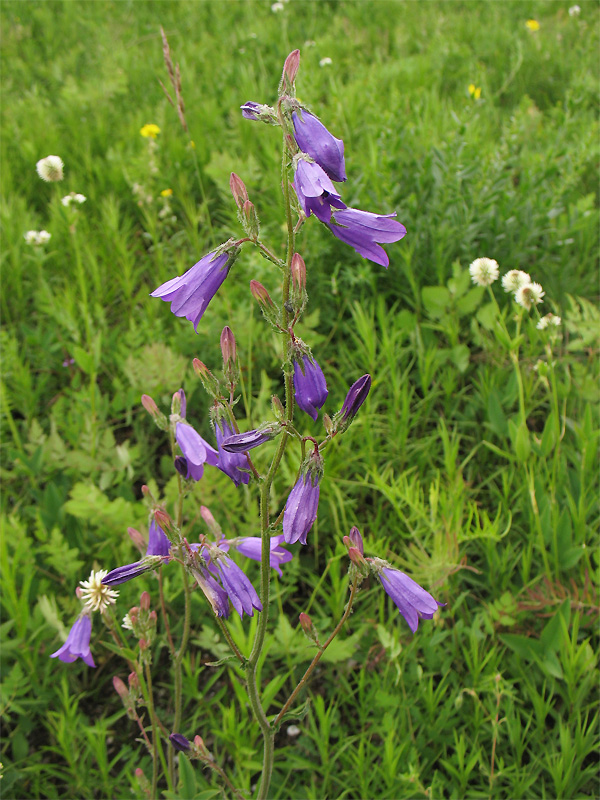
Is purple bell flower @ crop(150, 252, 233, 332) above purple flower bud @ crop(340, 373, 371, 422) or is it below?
above

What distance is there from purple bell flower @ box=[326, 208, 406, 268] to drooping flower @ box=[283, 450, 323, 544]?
0.40 metres

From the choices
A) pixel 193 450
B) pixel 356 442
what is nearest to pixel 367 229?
pixel 193 450

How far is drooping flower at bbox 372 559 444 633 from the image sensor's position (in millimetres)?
1318

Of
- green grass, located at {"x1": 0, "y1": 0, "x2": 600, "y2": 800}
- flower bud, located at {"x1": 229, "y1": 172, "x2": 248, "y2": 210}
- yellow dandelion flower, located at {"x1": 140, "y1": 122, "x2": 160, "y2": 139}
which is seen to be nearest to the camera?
flower bud, located at {"x1": 229, "y1": 172, "x2": 248, "y2": 210}

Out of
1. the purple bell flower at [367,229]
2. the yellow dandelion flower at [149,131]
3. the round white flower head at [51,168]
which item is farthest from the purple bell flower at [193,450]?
the yellow dandelion flower at [149,131]

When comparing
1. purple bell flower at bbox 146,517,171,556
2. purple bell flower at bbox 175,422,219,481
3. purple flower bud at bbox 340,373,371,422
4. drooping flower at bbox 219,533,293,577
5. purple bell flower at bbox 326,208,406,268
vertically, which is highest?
purple bell flower at bbox 326,208,406,268

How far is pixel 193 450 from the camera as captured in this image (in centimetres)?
154

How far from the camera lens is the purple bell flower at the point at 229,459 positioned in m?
1.33

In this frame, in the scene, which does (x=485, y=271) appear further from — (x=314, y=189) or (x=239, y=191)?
(x=314, y=189)

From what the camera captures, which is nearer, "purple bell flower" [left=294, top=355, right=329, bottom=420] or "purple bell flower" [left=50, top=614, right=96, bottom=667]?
"purple bell flower" [left=294, top=355, right=329, bottom=420]

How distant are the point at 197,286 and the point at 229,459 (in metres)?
0.38

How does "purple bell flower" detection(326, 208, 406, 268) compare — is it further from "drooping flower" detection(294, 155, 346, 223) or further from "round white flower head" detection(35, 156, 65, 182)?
"round white flower head" detection(35, 156, 65, 182)

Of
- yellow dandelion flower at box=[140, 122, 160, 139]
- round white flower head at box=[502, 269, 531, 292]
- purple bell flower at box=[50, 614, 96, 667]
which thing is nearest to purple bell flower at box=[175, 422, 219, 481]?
purple bell flower at box=[50, 614, 96, 667]

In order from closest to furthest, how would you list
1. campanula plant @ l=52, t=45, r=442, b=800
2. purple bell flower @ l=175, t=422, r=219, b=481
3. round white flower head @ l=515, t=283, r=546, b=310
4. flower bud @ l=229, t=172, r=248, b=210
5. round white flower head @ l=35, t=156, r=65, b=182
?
campanula plant @ l=52, t=45, r=442, b=800 < flower bud @ l=229, t=172, r=248, b=210 < purple bell flower @ l=175, t=422, r=219, b=481 < round white flower head @ l=515, t=283, r=546, b=310 < round white flower head @ l=35, t=156, r=65, b=182
